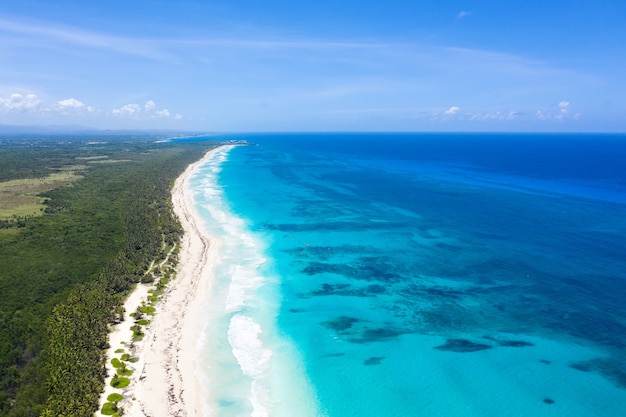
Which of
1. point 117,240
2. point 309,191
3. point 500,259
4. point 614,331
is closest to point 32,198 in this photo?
point 117,240

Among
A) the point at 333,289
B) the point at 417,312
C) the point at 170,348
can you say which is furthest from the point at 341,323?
the point at 170,348

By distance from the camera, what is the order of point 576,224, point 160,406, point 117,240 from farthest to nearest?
point 576,224 → point 117,240 → point 160,406

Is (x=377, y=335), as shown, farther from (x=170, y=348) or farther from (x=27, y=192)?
(x=27, y=192)

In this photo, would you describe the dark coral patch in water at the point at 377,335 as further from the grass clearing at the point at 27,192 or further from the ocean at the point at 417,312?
the grass clearing at the point at 27,192

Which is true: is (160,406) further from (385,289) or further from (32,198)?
(32,198)

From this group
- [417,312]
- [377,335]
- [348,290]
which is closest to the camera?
[377,335]

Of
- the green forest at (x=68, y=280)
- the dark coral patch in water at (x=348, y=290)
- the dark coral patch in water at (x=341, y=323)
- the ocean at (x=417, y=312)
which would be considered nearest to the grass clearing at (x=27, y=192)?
the green forest at (x=68, y=280)

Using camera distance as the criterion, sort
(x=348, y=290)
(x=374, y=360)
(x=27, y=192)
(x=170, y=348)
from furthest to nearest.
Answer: (x=27, y=192) → (x=348, y=290) → (x=170, y=348) → (x=374, y=360)

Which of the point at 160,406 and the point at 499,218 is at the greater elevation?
the point at 499,218
